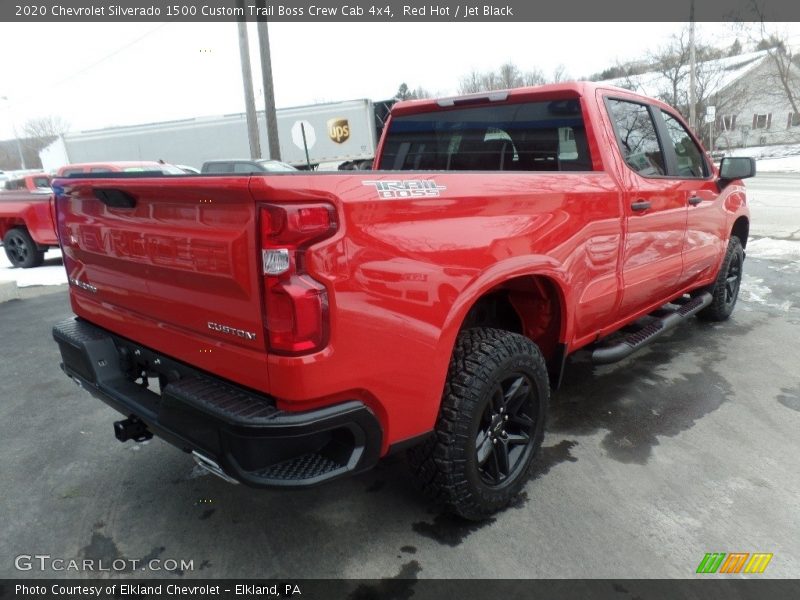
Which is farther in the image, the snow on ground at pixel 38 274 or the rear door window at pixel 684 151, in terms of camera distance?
the snow on ground at pixel 38 274

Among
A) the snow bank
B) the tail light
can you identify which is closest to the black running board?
the tail light

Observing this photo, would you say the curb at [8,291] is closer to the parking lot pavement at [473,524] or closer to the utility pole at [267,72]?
the parking lot pavement at [473,524]

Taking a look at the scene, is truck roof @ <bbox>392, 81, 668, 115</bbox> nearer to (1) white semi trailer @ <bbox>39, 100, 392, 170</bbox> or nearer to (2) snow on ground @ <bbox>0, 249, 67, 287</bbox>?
(2) snow on ground @ <bbox>0, 249, 67, 287</bbox>

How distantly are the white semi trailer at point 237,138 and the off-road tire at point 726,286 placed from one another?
17036mm

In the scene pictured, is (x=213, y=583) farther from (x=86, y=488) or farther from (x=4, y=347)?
(x=4, y=347)

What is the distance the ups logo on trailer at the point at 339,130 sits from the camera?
70.5ft

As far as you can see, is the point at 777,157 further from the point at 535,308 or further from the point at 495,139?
the point at 535,308

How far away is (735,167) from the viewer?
4.35 metres

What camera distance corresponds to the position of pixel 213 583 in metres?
2.23

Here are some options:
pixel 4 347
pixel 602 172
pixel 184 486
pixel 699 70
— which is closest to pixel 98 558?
pixel 184 486

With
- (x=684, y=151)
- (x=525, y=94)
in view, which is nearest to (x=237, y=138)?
(x=684, y=151)

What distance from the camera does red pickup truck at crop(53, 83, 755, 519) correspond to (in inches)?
69.7

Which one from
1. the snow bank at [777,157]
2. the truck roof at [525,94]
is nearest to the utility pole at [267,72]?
the truck roof at [525,94]

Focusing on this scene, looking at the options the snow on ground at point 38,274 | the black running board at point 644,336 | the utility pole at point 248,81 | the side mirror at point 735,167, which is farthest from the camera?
the utility pole at point 248,81
